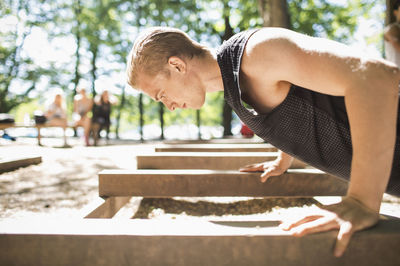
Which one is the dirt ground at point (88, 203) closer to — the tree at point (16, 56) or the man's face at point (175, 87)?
the man's face at point (175, 87)

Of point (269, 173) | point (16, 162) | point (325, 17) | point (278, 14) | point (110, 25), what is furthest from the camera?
point (110, 25)

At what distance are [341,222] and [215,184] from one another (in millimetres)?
1191

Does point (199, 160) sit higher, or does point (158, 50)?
point (158, 50)

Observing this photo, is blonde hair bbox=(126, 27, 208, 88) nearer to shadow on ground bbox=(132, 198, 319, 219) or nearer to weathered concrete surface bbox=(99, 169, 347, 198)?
weathered concrete surface bbox=(99, 169, 347, 198)

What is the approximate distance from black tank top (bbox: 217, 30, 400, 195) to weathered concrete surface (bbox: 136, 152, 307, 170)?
1534 mm

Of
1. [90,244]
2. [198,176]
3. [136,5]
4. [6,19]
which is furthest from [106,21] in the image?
[90,244]

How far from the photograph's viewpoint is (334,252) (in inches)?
34.0


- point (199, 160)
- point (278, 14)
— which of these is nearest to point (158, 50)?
point (199, 160)

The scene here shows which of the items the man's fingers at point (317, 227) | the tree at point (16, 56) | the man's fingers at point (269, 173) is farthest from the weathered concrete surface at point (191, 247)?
the tree at point (16, 56)

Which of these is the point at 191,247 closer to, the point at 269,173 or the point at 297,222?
the point at 297,222

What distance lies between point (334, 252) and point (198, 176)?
121 centimetres

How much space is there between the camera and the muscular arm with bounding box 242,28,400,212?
86 cm

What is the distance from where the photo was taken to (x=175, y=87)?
134 cm

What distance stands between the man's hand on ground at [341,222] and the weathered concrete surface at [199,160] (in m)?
1.88
